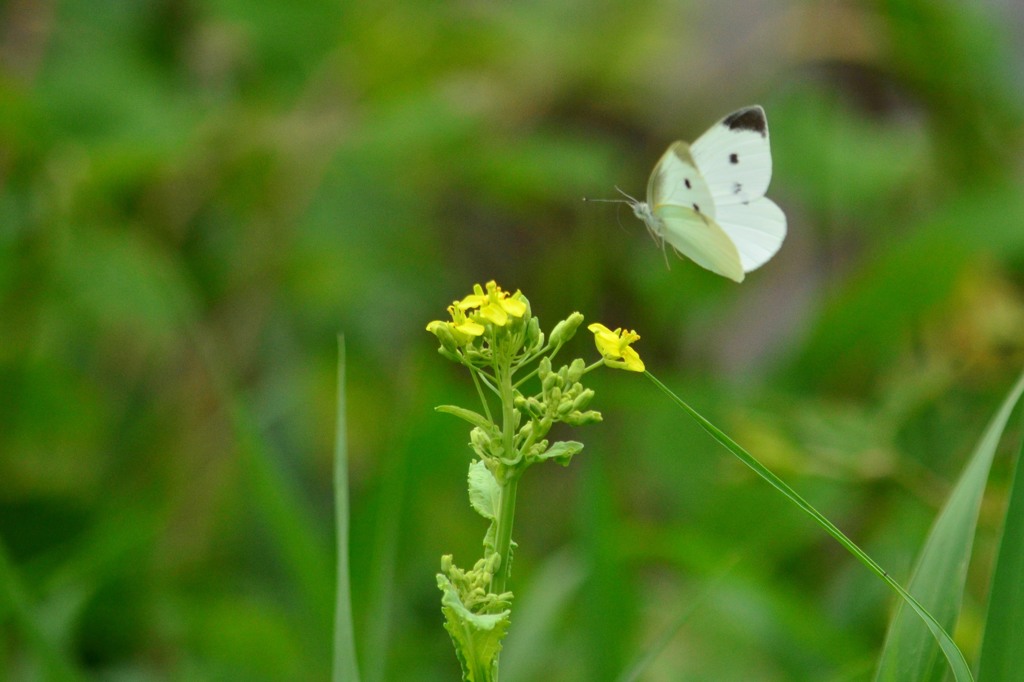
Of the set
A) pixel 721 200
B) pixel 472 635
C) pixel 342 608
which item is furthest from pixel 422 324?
pixel 472 635

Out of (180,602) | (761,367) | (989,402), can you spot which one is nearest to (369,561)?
(180,602)

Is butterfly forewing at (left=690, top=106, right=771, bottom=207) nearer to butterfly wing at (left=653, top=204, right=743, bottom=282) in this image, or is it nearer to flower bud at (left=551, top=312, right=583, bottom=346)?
butterfly wing at (left=653, top=204, right=743, bottom=282)

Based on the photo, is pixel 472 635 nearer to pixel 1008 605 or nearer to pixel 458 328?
pixel 458 328

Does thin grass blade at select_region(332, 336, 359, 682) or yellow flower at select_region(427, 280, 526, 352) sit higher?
yellow flower at select_region(427, 280, 526, 352)

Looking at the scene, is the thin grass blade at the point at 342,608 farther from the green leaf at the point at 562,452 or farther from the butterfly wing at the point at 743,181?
the butterfly wing at the point at 743,181

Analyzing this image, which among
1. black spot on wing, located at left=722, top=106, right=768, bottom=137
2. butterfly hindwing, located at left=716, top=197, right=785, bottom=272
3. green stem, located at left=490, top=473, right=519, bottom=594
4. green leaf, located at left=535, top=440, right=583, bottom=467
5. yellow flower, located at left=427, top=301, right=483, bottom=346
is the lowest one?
green stem, located at left=490, top=473, right=519, bottom=594

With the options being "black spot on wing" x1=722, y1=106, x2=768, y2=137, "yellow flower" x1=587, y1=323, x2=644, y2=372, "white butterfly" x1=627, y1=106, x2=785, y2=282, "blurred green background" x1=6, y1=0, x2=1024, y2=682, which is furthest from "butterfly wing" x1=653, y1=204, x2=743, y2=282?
"blurred green background" x1=6, y1=0, x2=1024, y2=682

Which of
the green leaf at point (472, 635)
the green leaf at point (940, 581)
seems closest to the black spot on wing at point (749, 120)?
the green leaf at point (940, 581)
